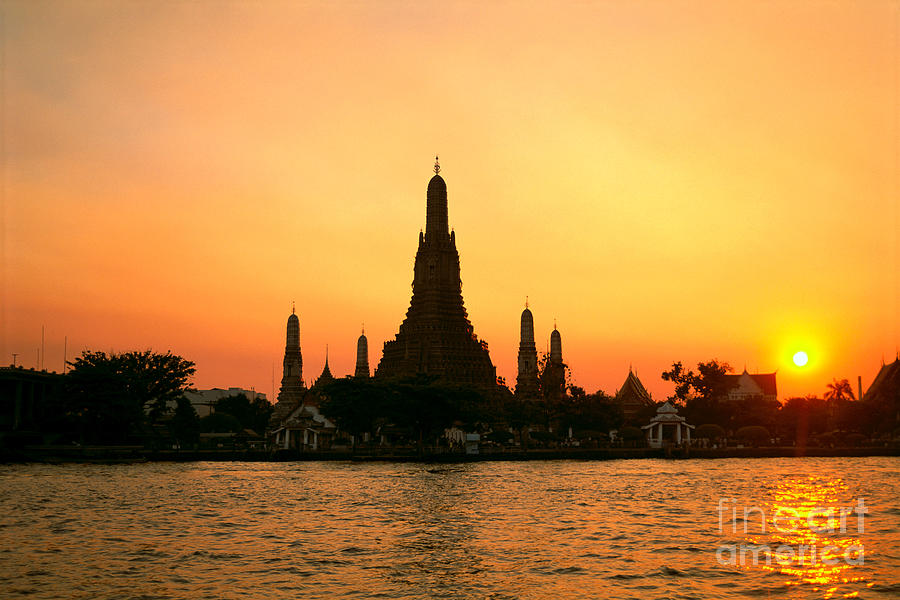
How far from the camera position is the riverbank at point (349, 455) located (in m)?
85.0

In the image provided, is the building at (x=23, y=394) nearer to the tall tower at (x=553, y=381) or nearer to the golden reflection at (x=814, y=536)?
the tall tower at (x=553, y=381)

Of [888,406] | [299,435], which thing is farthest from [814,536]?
[888,406]

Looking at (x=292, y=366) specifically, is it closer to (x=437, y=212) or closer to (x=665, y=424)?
(x=437, y=212)

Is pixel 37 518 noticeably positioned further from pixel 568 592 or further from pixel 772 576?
pixel 772 576

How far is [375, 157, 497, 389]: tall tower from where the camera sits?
126m

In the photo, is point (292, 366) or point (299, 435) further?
point (292, 366)

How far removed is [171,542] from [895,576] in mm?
24916

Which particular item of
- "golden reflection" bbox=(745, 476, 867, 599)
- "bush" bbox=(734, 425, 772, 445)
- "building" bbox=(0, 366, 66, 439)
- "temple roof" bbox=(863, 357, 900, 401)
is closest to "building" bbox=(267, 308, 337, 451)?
"building" bbox=(0, 366, 66, 439)

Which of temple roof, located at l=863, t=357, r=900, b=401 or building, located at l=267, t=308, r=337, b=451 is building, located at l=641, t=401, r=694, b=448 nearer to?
temple roof, located at l=863, t=357, r=900, b=401

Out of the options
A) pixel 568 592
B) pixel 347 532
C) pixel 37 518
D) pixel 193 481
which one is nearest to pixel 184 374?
pixel 193 481

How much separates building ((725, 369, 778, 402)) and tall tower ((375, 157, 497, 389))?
51101 millimetres

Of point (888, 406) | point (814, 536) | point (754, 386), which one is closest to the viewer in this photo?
point (814, 536)

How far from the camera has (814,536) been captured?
34531 mm

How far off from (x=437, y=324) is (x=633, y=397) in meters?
38.7
